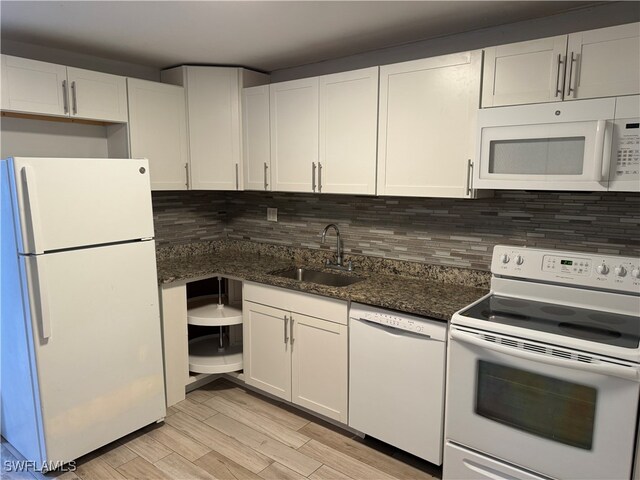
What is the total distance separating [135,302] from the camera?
245 cm

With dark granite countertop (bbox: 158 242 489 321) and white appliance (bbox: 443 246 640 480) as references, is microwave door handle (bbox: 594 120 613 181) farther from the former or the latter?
dark granite countertop (bbox: 158 242 489 321)

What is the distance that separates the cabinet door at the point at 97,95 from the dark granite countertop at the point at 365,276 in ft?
3.43

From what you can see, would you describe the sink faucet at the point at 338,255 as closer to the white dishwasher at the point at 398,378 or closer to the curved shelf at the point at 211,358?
the white dishwasher at the point at 398,378

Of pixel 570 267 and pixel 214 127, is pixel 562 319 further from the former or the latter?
pixel 214 127

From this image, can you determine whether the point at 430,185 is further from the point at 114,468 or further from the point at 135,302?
the point at 114,468

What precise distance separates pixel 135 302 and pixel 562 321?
215 cm

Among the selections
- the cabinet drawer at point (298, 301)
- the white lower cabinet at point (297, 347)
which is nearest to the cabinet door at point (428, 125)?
the cabinet drawer at point (298, 301)

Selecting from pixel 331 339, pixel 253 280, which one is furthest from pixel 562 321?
pixel 253 280

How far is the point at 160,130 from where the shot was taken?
2.96 meters

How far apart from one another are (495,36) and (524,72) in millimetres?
469

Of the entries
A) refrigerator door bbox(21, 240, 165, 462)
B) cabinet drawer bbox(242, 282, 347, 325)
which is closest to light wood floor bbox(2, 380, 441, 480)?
refrigerator door bbox(21, 240, 165, 462)

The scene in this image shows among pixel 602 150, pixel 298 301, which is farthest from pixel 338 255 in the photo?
pixel 602 150

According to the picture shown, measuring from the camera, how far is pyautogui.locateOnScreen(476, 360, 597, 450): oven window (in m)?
1.65

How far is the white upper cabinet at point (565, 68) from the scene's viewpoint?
5.77 ft
